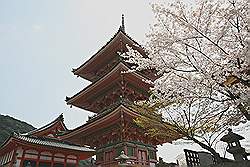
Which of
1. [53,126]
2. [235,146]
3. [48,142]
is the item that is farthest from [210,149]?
[53,126]

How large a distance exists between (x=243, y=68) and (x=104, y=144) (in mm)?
9755

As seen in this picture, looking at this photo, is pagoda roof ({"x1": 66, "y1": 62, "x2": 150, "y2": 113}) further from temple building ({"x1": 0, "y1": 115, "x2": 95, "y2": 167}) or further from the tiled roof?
the tiled roof

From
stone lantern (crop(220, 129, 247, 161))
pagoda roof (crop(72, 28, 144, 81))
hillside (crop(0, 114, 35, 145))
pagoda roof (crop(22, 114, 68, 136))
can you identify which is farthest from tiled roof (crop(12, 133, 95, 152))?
hillside (crop(0, 114, 35, 145))

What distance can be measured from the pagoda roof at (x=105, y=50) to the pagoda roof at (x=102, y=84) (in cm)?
252

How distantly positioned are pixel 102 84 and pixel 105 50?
277 centimetres

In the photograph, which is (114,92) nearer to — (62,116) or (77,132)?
(77,132)

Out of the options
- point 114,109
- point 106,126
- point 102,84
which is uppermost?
point 102,84

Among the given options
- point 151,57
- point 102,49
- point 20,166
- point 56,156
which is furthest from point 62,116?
point 151,57

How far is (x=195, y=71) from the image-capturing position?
21.4 feet

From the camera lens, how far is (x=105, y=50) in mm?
Answer: 15570

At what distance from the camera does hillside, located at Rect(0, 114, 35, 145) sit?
43.1 metres

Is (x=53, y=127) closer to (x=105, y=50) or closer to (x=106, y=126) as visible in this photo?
(x=105, y=50)

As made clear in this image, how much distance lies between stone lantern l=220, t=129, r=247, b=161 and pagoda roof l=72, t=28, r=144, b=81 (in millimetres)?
8883

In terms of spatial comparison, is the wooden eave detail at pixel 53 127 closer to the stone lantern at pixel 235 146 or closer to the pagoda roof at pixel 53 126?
the pagoda roof at pixel 53 126
